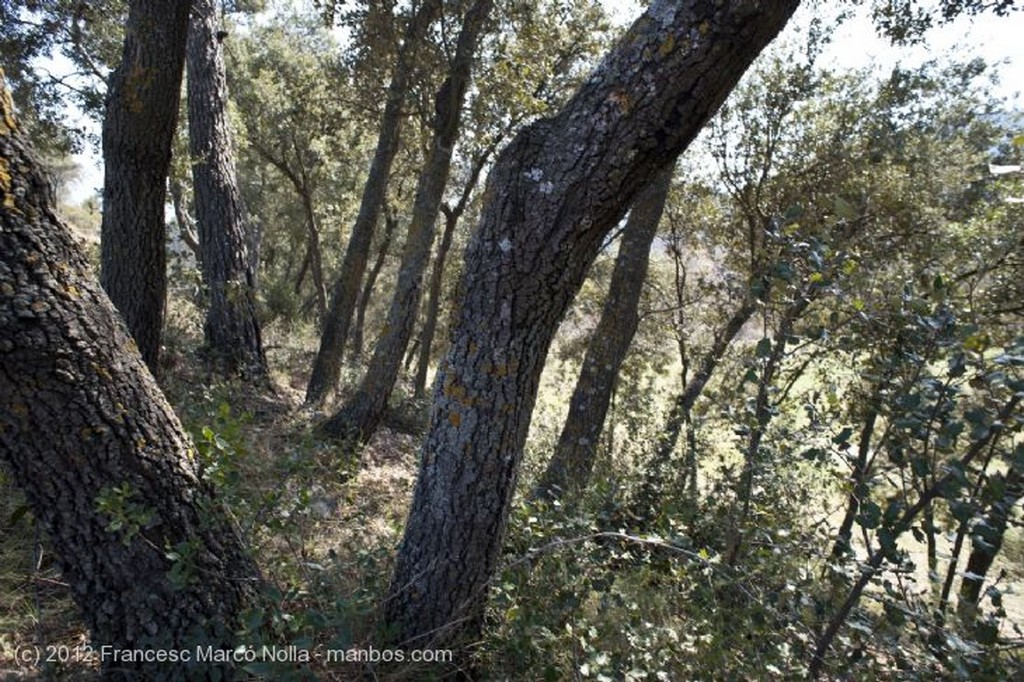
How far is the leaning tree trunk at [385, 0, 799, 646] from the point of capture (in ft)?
7.36

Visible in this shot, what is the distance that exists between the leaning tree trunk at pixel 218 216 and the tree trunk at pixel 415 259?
1.31m

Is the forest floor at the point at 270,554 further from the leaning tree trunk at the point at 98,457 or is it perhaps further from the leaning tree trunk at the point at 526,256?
the leaning tree trunk at the point at 526,256

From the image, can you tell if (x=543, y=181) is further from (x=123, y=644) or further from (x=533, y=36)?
(x=533, y=36)

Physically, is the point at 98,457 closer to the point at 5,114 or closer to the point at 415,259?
the point at 5,114

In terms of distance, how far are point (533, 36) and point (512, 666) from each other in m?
6.86

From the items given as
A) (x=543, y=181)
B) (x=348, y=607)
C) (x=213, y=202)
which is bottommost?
(x=348, y=607)

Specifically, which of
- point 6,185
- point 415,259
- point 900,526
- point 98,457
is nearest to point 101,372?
point 98,457

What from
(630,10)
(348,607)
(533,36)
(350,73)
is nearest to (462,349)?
(348,607)

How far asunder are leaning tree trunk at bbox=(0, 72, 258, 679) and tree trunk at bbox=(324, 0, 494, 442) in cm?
461

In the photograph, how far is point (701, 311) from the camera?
1321cm

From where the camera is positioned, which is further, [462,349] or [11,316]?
[462,349]

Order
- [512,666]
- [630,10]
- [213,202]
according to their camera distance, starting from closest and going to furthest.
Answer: [512,666] → [213,202] → [630,10]

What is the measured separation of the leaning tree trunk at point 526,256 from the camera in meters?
2.24

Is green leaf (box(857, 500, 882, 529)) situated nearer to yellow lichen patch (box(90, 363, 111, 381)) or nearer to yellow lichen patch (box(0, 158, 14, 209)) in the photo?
yellow lichen patch (box(90, 363, 111, 381))
